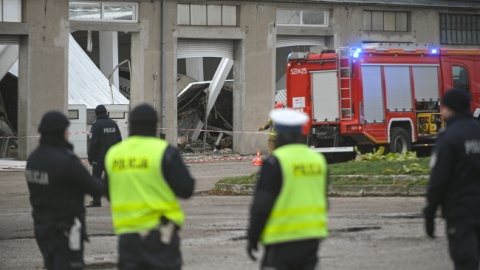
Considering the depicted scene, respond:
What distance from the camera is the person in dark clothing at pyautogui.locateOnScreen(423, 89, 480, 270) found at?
8789mm

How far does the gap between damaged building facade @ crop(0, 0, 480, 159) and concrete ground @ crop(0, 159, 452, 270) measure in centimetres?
1281

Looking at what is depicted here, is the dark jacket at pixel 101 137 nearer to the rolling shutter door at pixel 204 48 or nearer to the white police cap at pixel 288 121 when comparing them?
the white police cap at pixel 288 121

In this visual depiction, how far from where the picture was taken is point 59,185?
8.90 metres

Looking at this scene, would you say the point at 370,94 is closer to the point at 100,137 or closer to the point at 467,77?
the point at 467,77

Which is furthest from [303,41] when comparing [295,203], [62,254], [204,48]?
[295,203]

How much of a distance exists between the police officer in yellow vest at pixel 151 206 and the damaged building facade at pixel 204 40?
24.9 meters

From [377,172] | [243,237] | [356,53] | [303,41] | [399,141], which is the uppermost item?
[303,41]

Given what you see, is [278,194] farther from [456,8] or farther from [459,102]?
[456,8]

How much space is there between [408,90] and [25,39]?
11.1 m

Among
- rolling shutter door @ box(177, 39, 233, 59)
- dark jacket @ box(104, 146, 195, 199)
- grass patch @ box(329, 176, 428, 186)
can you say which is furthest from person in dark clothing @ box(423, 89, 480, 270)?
rolling shutter door @ box(177, 39, 233, 59)

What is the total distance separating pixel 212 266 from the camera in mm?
12031

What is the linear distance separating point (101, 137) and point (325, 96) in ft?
34.3

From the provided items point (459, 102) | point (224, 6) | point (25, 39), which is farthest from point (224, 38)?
point (459, 102)

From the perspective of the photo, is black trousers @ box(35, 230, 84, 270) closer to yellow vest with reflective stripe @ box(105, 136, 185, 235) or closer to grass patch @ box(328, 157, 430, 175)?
yellow vest with reflective stripe @ box(105, 136, 185, 235)
